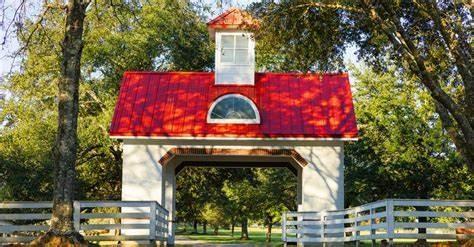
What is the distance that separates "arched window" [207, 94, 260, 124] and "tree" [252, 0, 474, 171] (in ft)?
8.69

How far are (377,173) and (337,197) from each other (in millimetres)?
6638

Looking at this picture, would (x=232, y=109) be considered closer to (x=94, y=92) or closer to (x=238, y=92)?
(x=238, y=92)

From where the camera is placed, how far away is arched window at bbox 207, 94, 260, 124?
1848 cm

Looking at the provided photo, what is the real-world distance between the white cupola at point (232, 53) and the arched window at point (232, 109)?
0.97 metres

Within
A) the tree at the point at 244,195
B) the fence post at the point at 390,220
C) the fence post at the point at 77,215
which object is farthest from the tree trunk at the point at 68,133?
the tree at the point at 244,195

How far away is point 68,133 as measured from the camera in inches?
472

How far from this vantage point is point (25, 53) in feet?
42.5

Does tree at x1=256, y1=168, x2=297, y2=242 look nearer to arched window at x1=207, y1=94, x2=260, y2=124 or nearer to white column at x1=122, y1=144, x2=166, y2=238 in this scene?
arched window at x1=207, y1=94, x2=260, y2=124

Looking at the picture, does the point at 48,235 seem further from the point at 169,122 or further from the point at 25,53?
the point at 169,122

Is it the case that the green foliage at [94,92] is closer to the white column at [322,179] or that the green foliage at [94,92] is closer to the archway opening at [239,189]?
the archway opening at [239,189]

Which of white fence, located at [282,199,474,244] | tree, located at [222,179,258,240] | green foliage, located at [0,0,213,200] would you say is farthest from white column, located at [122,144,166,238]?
tree, located at [222,179,258,240]

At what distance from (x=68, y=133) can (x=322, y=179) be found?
864cm

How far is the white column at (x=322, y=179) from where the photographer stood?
59.8 ft

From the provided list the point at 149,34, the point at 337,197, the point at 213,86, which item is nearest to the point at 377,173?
the point at 337,197
